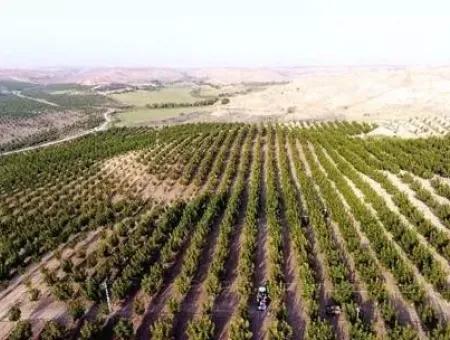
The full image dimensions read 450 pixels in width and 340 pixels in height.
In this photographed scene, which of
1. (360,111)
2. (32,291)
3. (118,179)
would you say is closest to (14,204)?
(118,179)

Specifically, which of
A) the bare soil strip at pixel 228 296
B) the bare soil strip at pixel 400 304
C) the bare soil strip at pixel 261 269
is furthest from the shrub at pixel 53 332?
the bare soil strip at pixel 400 304

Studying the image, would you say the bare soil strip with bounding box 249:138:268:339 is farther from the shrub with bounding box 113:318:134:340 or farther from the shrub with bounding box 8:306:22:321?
the shrub with bounding box 8:306:22:321

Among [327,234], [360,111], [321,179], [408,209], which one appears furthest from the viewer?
[360,111]

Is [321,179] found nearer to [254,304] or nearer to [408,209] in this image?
[408,209]

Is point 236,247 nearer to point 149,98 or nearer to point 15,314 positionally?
point 15,314

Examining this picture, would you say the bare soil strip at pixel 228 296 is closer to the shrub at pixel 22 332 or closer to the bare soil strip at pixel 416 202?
the shrub at pixel 22 332

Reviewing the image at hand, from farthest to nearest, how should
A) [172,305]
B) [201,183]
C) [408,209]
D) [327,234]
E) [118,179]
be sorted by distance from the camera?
[118,179], [201,183], [408,209], [327,234], [172,305]

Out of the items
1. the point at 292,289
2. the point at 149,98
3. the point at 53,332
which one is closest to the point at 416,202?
the point at 292,289
